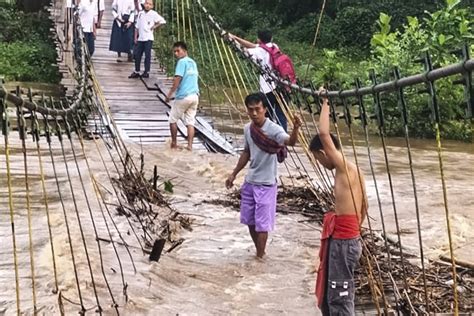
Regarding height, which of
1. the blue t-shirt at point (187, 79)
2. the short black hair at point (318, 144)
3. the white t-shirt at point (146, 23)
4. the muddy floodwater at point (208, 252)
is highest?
the white t-shirt at point (146, 23)

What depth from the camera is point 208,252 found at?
14.0ft

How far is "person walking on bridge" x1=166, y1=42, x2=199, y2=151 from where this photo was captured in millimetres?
6691

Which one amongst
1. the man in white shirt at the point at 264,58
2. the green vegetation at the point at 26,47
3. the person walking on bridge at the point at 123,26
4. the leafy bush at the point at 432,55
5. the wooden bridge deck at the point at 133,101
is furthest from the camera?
the green vegetation at the point at 26,47

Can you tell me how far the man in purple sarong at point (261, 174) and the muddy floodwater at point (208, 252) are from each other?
220 mm

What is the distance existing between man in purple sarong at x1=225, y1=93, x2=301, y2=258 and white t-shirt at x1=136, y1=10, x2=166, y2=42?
17.2 ft

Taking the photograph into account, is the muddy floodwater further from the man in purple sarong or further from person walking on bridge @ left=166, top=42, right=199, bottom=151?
person walking on bridge @ left=166, top=42, right=199, bottom=151

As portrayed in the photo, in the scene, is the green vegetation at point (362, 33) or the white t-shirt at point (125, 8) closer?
the green vegetation at point (362, 33)

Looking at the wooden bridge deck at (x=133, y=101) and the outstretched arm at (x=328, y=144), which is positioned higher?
the outstretched arm at (x=328, y=144)


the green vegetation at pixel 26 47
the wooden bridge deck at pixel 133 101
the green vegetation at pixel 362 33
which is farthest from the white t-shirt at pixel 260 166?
the green vegetation at pixel 26 47

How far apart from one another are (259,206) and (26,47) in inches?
443

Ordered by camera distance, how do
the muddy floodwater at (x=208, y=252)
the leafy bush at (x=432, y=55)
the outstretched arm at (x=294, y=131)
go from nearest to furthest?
the muddy floodwater at (x=208, y=252) < the outstretched arm at (x=294, y=131) < the leafy bush at (x=432, y=55)

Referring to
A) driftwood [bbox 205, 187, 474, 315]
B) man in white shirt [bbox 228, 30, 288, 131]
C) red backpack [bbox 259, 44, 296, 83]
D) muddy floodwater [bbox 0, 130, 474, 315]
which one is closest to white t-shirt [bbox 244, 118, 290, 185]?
muddy floodwater [bbox 0, 130, 474, 315]

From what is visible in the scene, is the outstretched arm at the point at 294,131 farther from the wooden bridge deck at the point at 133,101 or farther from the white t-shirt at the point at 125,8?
the white t-shirt at the point at 125,8

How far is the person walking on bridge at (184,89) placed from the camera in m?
6.69
